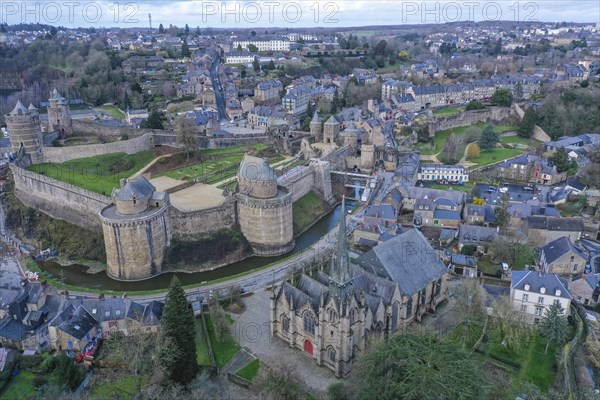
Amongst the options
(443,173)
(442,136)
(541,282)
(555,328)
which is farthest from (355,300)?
(442,136)

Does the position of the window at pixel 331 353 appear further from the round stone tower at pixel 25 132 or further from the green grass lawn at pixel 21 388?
the round stone tower at pixel 25 132

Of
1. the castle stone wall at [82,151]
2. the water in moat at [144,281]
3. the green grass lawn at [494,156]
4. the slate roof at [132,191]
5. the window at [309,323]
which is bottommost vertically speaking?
the water in moat at [144,281]

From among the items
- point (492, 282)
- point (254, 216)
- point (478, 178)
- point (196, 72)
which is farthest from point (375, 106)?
point (492, 282)

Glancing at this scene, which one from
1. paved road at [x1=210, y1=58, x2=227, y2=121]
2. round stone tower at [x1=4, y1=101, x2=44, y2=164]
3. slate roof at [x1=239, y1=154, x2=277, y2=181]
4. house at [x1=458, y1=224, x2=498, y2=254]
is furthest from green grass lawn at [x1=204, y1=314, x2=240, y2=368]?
paved road at [x1=210, y1=58, x2=227, y2=121]

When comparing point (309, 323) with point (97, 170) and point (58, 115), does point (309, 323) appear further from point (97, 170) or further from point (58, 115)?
point (58, 115)

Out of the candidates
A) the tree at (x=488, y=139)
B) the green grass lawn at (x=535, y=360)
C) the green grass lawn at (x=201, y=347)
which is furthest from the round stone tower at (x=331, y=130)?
the green grass lawn at (x=535, y=360)
